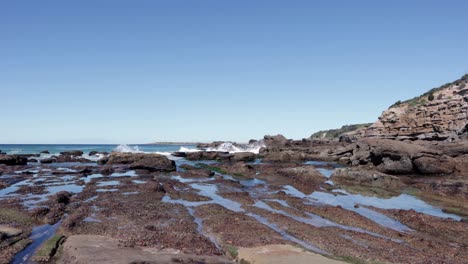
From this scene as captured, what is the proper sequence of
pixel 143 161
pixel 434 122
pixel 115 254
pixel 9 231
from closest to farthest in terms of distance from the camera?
pixel 115 254 → pixel 9 231 → pixel 143 161 → pixel 434 122

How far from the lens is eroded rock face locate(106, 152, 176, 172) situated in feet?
196

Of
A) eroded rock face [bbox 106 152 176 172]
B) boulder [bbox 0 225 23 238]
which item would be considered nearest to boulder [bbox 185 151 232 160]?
eroded rock face [bbox 106 152 176 172]

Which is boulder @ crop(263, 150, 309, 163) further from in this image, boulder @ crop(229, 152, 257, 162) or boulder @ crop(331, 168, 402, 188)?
boulder @ crop(331, 168, 402, 188)

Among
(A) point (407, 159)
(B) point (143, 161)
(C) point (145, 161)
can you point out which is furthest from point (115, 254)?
(B) point (143, 161)

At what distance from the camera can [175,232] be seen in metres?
20.5

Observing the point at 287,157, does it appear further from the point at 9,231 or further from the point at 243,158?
the point at 9,231

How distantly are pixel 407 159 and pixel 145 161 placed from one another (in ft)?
145

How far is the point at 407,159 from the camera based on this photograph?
51.2 metres

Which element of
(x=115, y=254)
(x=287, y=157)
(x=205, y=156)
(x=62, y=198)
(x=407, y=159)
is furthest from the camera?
(x=205, y=156)

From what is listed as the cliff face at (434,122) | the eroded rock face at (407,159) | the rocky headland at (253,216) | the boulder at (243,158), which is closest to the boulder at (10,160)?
the rocky headland at (253,216)

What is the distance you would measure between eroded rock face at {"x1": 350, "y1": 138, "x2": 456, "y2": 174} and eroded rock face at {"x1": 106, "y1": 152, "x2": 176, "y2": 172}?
34956mm

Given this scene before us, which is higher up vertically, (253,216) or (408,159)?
(408,159)

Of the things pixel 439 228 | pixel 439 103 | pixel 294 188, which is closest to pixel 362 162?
pixel 294 188

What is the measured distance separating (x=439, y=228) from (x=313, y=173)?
26.1 m
